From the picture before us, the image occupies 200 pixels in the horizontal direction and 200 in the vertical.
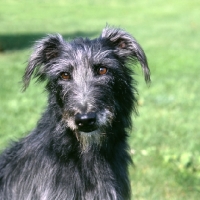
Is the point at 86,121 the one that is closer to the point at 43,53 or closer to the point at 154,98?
the point at 43,53

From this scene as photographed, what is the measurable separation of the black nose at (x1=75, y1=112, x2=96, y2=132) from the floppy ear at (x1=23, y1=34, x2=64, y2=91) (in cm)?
88

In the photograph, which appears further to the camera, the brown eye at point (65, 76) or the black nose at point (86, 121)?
the brown eye at point (65, 76)

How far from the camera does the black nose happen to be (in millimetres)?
4453

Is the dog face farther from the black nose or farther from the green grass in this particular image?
the green grass

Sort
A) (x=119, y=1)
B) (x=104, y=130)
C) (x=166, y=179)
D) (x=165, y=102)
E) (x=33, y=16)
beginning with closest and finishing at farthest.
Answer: (x=104, y=130) → (x=166, y=179) → (x=165, y=102) → (x=33, y=16) → (x=119, y=1)

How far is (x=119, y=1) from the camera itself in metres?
43.3

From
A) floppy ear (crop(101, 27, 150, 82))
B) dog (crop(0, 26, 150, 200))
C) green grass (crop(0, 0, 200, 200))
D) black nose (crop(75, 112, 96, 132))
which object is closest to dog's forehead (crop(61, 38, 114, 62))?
dog (crop(0, 26, 150, 200))

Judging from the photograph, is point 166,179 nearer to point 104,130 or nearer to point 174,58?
point 104,130

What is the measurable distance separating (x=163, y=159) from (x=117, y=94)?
282cm

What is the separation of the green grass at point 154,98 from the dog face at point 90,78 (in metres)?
1.04

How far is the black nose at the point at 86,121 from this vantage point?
4.45m

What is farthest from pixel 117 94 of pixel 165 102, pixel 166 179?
pixel 165 102

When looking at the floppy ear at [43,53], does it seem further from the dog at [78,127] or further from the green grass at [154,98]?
the green grass at [154,98]

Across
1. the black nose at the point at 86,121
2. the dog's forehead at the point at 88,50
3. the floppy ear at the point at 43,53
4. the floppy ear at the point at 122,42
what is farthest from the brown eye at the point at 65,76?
the floppy ear at the point at 122,42
